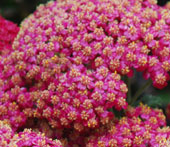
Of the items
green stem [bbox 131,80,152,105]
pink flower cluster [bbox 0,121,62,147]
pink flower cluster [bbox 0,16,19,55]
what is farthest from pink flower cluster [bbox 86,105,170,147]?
pink flower cluster [bbox 0,16,19,55]

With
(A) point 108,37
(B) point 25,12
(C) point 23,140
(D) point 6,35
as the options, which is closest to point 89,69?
(A) point 108,37

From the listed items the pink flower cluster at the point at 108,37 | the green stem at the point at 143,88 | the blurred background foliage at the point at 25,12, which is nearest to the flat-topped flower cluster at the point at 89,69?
the pink flower cluster at the point at 108,37

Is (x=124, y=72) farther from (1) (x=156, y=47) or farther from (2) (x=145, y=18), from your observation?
(2) (x=145, y=18)

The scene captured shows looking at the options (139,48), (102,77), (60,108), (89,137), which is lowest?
(89,137)

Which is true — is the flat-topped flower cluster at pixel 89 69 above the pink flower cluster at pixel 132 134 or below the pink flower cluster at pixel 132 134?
above

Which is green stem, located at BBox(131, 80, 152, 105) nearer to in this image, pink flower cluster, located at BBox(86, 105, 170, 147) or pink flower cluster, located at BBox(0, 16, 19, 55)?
pink flower cluster, located at BBox(86, 105, 170, 147)

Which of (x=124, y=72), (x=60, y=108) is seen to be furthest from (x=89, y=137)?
(x=124, y=72)

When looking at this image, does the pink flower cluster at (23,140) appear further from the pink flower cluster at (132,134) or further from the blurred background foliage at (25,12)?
the blurred background foliage at (25,12)
